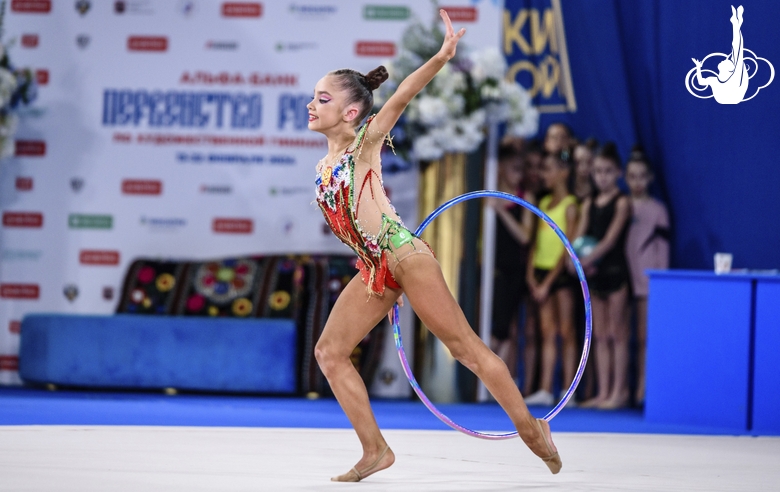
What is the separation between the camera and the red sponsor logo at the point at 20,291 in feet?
30.1

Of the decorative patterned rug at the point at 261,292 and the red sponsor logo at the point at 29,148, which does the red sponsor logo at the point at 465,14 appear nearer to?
the decorative patterned rug at the point at 261,292

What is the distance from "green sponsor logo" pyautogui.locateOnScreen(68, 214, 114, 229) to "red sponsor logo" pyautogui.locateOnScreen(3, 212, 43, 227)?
0.91ft

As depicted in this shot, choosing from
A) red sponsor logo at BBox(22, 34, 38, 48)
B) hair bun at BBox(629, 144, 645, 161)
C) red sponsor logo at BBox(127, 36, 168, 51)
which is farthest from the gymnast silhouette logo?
red sponsor logo at BBox(22, 34, 38, 48)

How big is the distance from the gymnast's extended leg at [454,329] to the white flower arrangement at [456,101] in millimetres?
4035

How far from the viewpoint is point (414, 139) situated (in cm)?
815

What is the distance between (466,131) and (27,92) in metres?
3.81

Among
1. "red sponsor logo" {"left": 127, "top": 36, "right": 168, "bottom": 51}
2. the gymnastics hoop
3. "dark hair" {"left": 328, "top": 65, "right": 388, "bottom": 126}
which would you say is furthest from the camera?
"red sponsor logo" {"left": 127, "top": 36, "right": 168, "bottom": 51}

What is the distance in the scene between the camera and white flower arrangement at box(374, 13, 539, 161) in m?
7.97

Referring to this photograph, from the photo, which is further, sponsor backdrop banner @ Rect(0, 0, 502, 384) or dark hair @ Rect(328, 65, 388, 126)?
sponsor backdrop banner @ Rect(0, 0, 502, 384)

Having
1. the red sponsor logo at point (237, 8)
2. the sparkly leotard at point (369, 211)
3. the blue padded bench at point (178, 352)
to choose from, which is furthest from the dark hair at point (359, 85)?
the red sponsor logo at point (237, 8)

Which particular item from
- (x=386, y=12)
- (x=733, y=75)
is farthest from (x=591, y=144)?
(x=386, y=12)

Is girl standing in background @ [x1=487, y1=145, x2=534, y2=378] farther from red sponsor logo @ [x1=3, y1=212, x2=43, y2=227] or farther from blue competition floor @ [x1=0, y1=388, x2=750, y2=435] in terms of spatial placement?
red sponsor logo @ [x1=3, y1=212, x2=43, y2=227]

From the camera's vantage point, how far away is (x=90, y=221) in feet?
30.0

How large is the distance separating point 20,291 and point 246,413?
3.23m
